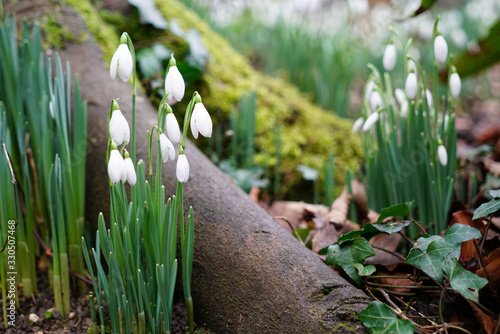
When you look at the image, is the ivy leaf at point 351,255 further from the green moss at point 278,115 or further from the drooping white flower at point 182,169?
the green moss at point 278,115

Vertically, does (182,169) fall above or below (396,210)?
above

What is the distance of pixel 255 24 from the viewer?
178 inches

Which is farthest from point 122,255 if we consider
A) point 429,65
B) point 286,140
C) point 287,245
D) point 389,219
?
point 429,65

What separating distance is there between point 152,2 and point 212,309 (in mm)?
2113

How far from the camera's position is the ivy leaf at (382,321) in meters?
1.04

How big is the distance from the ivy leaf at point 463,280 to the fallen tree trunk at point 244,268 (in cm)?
23

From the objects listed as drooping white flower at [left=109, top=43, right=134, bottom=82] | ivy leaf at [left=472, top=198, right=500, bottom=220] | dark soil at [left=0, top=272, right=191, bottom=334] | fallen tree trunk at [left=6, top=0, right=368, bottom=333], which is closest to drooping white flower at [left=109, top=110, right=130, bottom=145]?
drooping white flower at [left=109, top=43, right=134, bottom=82]

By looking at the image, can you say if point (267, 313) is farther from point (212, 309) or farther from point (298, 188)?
point (298, 188)

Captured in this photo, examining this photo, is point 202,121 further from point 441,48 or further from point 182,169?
point 441,48

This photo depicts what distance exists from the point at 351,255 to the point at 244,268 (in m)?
0.34

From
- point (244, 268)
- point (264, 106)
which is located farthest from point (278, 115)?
point (244, 268)

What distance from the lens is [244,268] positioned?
49.0 inches

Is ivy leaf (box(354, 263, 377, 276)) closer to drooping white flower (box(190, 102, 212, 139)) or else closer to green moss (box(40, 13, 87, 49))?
drooping white flower (box(190, 102, 212, 139))

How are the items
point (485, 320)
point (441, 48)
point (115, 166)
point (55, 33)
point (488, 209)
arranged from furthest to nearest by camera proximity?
point (55, 33) → point (441, 48) → point (488, 209) → point (485, 320) → point (115, 166)
